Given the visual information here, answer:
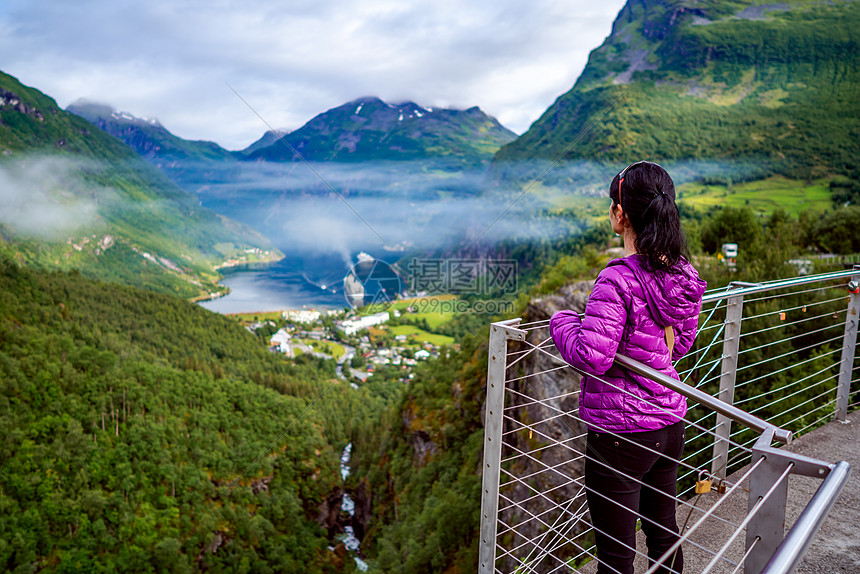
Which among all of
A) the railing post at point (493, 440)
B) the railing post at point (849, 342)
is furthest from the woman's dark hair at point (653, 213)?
the railing post at point (849, 342)

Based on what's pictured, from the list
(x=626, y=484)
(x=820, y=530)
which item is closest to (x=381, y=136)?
(x=820, y=530)

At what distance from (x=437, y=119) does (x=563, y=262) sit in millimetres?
133349

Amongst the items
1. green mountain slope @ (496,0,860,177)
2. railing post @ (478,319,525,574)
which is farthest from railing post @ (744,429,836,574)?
green mountain slope @ (496,0,860,177)

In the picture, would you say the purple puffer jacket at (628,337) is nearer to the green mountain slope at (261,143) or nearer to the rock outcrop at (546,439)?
the rock outcrop at (546,439)

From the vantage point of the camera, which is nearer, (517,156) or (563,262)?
(563,262)

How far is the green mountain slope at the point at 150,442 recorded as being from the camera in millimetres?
46719

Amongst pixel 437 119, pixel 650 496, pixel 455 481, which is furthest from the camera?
pixel 437 119

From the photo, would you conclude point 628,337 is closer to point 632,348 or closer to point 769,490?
point 632,348

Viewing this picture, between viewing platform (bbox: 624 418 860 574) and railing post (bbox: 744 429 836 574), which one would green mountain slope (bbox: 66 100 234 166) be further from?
railing post (bbox: 744 429 836 574)

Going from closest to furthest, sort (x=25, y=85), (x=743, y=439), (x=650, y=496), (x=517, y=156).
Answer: (x=650, y=496) < (x=743, y=439) < (x=25, y=85) < (x=517, y=156)

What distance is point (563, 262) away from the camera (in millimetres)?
22203

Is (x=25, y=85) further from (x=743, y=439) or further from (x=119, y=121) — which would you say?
(x=743, y=439)

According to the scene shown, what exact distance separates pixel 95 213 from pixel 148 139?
47.7 m

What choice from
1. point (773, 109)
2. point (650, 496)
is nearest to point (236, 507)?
point (650, 496)
